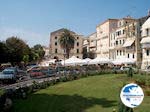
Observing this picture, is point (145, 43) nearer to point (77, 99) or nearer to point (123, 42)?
point (123, 42)

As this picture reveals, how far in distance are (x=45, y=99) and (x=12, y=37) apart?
Result: 3259 inches

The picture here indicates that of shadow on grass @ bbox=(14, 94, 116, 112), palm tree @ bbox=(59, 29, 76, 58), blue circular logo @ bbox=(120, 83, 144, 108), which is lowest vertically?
shadow on grass @ bbox=(14, 94, 116, 112)

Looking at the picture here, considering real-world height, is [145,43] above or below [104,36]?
below

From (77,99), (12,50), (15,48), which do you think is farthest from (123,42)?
(77,99)

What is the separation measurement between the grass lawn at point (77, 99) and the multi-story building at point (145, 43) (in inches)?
1598

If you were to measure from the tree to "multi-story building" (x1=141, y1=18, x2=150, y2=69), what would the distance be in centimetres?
3964

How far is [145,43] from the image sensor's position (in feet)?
235

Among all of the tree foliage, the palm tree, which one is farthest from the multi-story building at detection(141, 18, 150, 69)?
the palm tree

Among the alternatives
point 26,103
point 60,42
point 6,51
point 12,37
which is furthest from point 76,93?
point 60,42

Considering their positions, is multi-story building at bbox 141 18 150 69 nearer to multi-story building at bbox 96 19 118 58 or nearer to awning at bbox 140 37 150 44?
awning at bbox 140 37 150 44

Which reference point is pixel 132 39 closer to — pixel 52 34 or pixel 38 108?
pixel 52 34

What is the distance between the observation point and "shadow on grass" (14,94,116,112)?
20.4 metres

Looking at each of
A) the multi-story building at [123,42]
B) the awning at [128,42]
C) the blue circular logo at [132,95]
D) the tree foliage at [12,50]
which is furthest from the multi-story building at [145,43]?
the blue circular logo at [132,95]

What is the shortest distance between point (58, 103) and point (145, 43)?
52.1m
